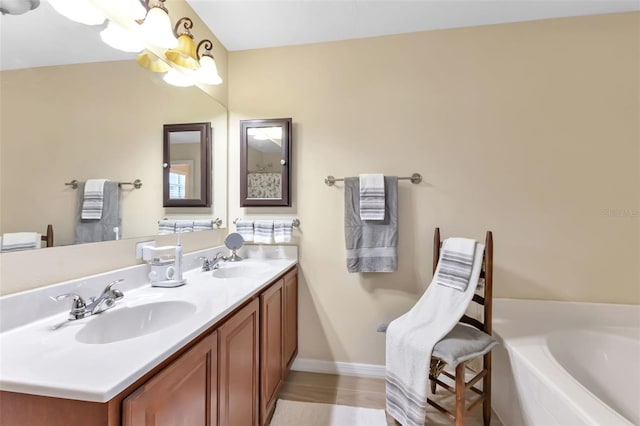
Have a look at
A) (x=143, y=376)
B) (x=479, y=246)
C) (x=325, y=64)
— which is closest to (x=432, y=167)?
(x=479, y=246)

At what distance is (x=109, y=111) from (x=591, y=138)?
8.87 ft

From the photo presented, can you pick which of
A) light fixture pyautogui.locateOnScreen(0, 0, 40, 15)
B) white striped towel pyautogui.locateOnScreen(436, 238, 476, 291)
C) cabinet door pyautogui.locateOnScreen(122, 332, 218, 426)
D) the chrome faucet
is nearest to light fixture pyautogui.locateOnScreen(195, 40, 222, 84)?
light fixture pyautogui.locateOnScreen(0, 0, 40, 15)

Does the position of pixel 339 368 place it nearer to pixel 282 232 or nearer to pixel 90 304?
pixel 282 232

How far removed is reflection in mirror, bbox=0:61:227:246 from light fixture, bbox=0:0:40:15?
0.52ft

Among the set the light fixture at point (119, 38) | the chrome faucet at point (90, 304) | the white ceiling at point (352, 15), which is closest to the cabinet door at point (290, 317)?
the chrome faucet at point (90, 304)

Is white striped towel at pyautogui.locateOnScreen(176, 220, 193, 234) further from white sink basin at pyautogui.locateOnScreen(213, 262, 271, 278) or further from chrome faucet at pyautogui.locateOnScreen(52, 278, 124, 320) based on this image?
chrome faucet at pyautogui.locateOnScreen(52, 278, 124, 320)

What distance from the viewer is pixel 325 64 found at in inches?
78.1

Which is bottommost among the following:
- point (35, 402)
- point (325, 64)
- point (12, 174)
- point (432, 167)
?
point (35, 402)

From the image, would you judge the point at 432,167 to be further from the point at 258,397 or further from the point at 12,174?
the point at 12,174

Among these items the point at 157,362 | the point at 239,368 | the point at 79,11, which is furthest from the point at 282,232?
the point at 79,11

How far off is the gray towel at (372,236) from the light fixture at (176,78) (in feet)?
4.00

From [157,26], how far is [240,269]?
139 cm

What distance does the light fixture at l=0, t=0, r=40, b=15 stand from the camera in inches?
32.2

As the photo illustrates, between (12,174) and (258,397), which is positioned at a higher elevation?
(12,174)
